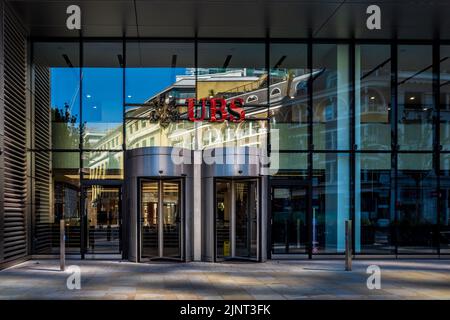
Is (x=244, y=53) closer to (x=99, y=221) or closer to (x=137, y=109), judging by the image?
(x=137, y=109)

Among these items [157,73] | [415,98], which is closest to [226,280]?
[157,73]

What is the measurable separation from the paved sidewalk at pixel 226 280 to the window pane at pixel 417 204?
1.39 metres

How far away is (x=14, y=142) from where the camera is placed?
13.6m

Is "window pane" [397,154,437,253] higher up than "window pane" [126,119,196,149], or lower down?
lower down

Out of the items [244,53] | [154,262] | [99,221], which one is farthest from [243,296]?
[244,53]

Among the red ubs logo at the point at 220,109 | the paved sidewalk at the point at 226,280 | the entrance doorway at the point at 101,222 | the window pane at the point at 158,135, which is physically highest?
the red ubs logo at the point at 220,109

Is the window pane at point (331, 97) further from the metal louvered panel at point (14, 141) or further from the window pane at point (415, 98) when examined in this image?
the metal louvered panel at point (14, 141)

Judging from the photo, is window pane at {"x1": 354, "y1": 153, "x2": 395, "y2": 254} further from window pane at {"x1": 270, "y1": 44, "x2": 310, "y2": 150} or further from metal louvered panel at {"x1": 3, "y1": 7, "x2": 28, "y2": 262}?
metal louvered panel at {"x1": 3, "y1": 7, "x2": 28, "y2": 262}

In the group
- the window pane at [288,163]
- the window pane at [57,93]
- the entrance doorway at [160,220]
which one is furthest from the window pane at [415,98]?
the window pane at [57,93]

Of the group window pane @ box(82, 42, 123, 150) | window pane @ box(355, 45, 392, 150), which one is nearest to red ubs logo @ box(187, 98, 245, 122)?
window pane @ box(82, 42, 123, 150)

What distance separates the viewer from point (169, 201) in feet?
46.8

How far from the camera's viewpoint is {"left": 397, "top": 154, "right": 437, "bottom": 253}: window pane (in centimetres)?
1541

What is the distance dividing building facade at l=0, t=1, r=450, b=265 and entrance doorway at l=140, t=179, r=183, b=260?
12 cm

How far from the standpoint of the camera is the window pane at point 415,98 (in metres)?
15.6
